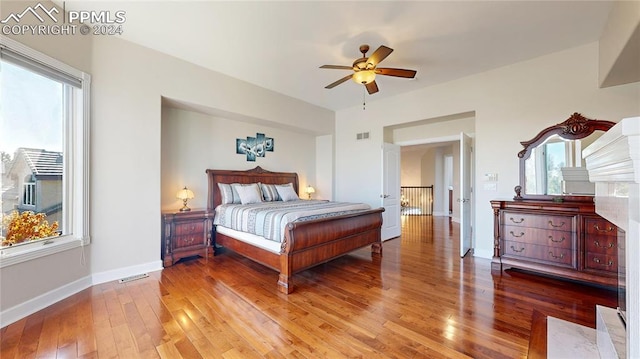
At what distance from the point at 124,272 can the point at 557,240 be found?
529 cm

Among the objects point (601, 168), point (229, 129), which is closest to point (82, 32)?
point (229, 129)

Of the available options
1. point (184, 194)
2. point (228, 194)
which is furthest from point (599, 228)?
point (184, 194)

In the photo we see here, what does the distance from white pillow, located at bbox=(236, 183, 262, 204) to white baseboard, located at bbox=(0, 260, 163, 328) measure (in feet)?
4.92

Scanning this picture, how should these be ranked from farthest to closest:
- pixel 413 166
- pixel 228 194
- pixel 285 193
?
pixel 413 166 → pixel 285 193 → pixel 228 194

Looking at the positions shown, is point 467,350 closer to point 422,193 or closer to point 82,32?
point 82,32

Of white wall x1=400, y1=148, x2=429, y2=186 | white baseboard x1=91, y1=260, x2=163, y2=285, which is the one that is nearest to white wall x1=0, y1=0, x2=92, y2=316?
white baseboard x1=91, y1=260, x2=163, y2=285

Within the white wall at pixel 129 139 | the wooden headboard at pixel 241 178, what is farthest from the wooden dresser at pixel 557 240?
the white wall at pixel 129 139

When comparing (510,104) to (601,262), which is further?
(510,104)

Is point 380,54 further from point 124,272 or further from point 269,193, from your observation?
point 124,272

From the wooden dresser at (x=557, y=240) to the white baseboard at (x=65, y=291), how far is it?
470 centimetres

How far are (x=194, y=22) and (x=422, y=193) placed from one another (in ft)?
30.3

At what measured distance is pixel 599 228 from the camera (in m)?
2.72

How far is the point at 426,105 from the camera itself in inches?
180

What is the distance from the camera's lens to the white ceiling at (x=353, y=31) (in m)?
2.51
